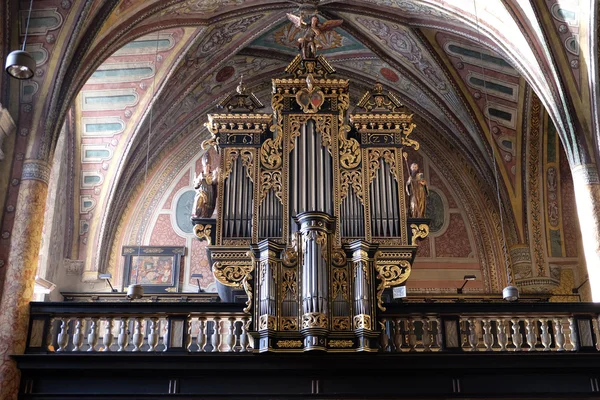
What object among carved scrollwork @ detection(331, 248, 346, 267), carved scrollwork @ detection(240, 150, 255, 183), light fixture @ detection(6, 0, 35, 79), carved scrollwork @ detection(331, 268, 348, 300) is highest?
carved scrollwork @ detection(240, 150, 255, 183)

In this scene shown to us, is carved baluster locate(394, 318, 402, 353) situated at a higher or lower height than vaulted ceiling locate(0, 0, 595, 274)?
lower

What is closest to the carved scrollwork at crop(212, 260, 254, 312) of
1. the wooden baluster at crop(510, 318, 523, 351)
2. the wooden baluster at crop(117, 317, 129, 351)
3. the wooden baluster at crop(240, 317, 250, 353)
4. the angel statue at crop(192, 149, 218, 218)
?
the wooden baluster at crop(240, 317, 250, 353)

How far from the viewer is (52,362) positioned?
9859mm

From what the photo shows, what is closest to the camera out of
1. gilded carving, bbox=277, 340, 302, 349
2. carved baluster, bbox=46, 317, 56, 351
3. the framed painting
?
gilded carving, bbox=277, 340, 302, 349

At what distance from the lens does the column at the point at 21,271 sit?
9.76m

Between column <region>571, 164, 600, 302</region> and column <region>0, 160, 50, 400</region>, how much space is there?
7919mm

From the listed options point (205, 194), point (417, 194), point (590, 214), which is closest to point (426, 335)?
point (417, 194)

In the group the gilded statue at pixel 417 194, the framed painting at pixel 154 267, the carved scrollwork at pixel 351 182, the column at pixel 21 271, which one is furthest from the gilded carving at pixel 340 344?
the framed painting at pixel 154 267

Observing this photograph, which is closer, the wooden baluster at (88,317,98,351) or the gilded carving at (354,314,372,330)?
the gilded carving at (354,314,372,330)

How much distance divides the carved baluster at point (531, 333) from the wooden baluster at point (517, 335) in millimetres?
112

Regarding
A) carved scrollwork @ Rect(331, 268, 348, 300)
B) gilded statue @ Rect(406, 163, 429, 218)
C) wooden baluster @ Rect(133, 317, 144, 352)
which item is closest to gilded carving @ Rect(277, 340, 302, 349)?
carved scrollwork @ Rect(331, 268, 348, 300)

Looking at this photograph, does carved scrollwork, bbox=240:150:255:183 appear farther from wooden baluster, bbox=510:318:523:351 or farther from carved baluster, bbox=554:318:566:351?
carved baluster, bbox=554:318:566:351

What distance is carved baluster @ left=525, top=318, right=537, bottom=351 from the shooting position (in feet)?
33.1

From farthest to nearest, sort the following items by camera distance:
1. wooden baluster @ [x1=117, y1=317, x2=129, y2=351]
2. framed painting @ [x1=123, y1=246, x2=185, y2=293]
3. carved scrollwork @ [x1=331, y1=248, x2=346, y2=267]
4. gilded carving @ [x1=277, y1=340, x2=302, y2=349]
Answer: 1. framed painting @ [x1=123, y1=246, x2=185, y2=293]
2. carved scrollwork @ [x1=331, y1=248, x2=346, y2=267]
3. wooden baluster @ [x1=117, y1=317, x2=129, y2=351]
4. gilded carving @ [x1=277, y1=340, x2=302, y2=349]
